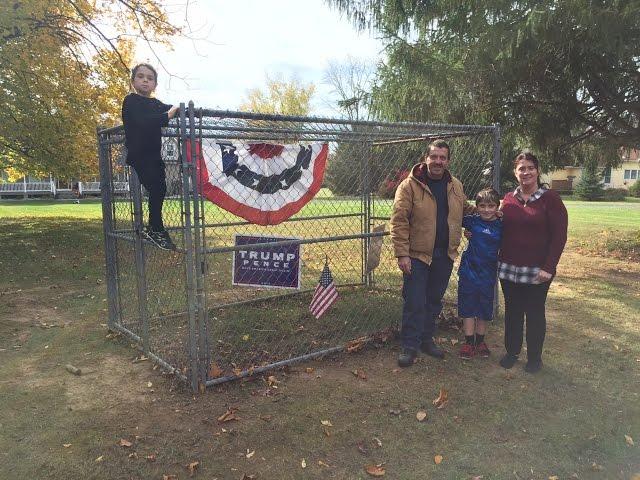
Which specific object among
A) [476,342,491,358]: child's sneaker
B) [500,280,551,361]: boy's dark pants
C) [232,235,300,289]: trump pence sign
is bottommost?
[476,342,491,358]: child's sneaker

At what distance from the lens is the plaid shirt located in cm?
389

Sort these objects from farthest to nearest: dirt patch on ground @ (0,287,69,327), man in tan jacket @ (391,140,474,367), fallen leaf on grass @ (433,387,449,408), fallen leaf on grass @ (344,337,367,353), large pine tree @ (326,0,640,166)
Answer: large pine tree @ (326,0,640,166) < dirt patch on ground @ (0,287,69,327) < fallen leaf on grass @ (344,337,367,353) < man in tan jacket @ (391,140,474,367) < fallen leaf on grass @ (433,387,449,408)

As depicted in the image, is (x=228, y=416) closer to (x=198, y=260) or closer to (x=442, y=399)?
(x=198, y=260)

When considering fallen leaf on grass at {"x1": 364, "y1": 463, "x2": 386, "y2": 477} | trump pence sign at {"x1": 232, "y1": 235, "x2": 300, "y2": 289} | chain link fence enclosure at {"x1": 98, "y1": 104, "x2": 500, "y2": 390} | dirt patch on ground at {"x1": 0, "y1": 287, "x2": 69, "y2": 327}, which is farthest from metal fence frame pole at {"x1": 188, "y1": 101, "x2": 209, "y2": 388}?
dirt patch on ground at {"x1": 0, "y1": 287, "x2": 69, "y2": 327}

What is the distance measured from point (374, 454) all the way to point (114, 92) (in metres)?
11.6

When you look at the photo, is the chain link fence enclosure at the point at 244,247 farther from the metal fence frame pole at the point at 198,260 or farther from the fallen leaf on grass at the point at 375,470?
the fallen leaf on grass at the point at 375,470

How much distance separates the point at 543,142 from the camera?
9828 millimetres

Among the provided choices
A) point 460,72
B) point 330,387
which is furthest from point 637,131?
point 330,387

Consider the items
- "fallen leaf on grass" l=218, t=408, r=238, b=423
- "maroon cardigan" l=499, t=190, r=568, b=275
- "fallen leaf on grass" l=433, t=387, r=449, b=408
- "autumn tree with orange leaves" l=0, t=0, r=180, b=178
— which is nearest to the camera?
"fallen leaf on grass" l=218, t=408, r=238, b=423

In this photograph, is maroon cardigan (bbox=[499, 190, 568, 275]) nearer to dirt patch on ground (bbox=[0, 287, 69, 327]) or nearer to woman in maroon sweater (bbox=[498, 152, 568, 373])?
woman in maroon sweater (bbox=[498, 152, 568, 373])

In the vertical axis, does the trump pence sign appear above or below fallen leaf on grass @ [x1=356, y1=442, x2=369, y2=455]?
above

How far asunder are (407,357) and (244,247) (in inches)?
69.2

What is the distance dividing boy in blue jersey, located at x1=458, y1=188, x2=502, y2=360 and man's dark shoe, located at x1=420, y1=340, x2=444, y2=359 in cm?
21

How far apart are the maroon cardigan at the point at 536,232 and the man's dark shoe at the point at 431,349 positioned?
Answer: 1036mm
